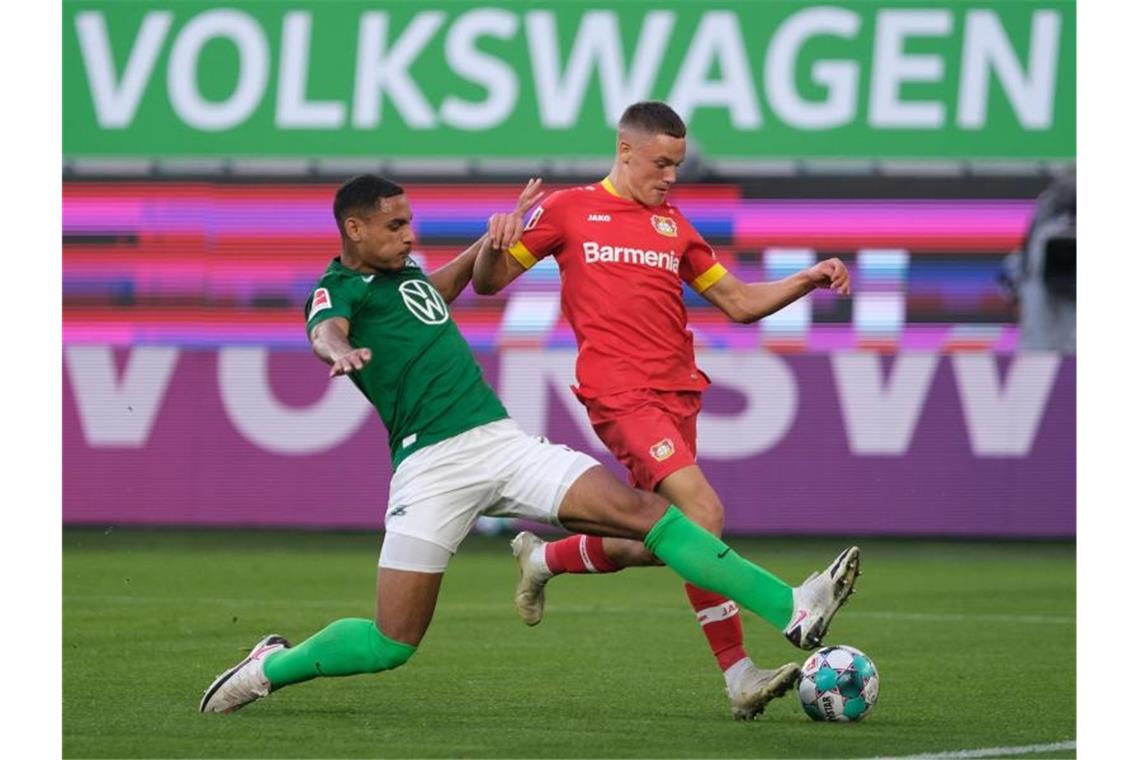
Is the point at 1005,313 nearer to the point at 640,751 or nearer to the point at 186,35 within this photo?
the point at 186,35

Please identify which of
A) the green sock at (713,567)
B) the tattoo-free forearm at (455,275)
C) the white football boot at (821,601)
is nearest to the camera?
the white football boot at (821,601)

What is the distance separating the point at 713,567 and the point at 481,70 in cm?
1155

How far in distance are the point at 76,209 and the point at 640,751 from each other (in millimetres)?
12359

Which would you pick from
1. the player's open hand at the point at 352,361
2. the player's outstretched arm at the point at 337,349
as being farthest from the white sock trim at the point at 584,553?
the player's open hand at the point at 352,361

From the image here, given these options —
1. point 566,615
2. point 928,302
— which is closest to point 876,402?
point 928,302

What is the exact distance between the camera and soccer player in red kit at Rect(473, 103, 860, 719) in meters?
7.76

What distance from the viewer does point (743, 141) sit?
17.9 m

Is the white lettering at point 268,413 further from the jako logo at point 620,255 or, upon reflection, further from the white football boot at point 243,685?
the white football boot at point 243,685

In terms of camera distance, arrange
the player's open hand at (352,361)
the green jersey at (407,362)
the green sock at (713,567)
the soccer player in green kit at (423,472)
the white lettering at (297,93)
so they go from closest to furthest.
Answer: the player's open hand at (352,361)
the green sock at (713,567)
the soccer player in green kit at (423,472)
the green jersey at (407,362)
the white lettering at (297,93)

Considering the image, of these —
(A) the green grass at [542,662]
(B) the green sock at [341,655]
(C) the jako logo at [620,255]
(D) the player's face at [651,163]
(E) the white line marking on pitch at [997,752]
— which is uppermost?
(D) the player's face at [651,163]

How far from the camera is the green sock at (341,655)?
7293 mm

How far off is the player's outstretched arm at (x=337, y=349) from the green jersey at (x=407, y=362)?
165 mm

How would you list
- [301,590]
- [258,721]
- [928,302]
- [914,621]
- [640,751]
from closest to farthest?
[640,751] → [258,721] → [914,621] → [301,590] → [928,302]

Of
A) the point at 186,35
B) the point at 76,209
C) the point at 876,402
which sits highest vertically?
the point at 186,35
